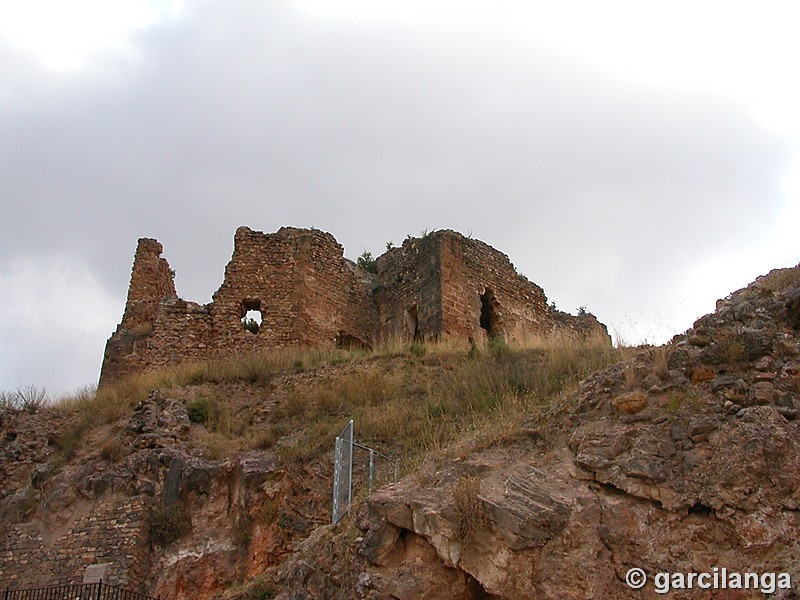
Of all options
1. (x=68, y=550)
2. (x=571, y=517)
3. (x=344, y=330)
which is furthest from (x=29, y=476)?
(x=571, y=517)

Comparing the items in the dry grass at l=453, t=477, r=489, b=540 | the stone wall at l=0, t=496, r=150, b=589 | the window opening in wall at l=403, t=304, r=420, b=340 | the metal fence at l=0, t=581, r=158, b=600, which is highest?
the window opening in wall at l=403, t=304, r=420, b=340

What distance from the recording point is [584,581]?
6.09 meters

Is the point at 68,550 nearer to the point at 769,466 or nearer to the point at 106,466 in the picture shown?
the point at 106,466

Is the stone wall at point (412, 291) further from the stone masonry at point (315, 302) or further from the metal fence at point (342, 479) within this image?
the metal fence at point (342, 479)

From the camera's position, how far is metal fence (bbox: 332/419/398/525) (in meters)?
8.95

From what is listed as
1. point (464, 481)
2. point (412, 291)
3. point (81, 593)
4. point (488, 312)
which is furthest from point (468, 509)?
point (488, 312)

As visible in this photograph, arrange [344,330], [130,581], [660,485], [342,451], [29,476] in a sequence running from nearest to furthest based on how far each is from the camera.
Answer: [660,485] < [342,451] < [130,581] < [29,476] < [344,330]

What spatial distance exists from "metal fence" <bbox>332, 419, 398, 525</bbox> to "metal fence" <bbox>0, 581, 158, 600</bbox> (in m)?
3.03

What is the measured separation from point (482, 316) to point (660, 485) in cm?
1334

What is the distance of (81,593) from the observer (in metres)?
10.1

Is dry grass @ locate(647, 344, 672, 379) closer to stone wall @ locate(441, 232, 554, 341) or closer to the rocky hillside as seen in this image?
the rocky hillside

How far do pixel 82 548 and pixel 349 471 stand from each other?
460 centimetres

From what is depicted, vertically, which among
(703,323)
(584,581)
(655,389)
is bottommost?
(584,581)

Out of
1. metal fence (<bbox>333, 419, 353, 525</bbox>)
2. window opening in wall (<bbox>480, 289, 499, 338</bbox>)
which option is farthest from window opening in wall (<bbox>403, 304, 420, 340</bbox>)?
metal fence (<bbox>333, 419, 353, 525</bbox>)
